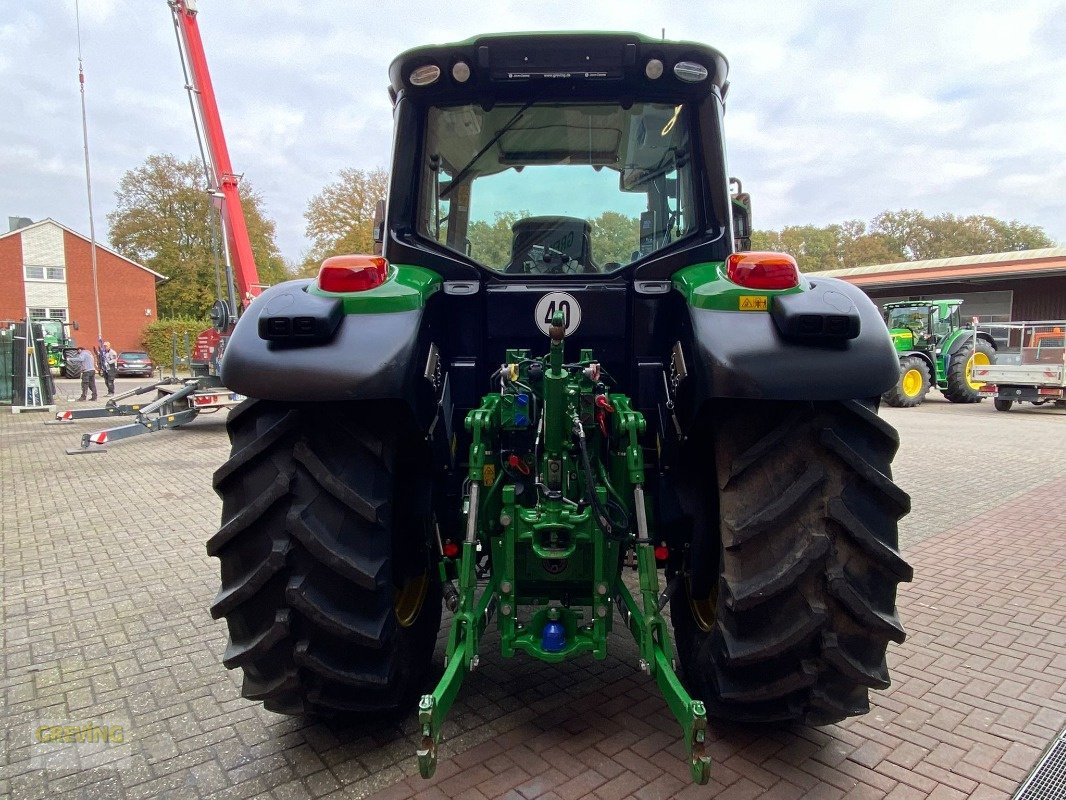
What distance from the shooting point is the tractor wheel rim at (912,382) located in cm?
1716

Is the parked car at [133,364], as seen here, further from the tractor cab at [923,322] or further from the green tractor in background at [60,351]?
the tractor cab at [923,322]

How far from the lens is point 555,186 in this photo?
316 cm

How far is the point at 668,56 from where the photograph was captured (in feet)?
9.17

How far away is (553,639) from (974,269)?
94.2ft

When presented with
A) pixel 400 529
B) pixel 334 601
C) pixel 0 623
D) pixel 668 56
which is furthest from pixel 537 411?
pixel 0 623

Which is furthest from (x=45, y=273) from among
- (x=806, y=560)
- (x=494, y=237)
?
(x=806, y=560)

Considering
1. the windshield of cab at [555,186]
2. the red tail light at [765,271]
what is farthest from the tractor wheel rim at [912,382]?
the red tail light at [765,271]

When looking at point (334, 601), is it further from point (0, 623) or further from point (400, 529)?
point (0, 623)

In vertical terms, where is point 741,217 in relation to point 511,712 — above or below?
above

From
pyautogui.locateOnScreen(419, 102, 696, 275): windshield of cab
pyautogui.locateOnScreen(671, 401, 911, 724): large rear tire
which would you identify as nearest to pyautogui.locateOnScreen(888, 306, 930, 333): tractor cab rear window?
pyautogui.locateOnScreen(419, 102, 696, 275): windshield of cab

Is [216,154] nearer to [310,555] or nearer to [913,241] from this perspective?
[310,555]

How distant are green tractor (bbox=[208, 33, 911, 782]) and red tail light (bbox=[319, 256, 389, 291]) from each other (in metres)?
0.01

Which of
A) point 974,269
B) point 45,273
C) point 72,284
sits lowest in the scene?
point 974,269

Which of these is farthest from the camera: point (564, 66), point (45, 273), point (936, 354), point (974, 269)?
point (45, 273)
